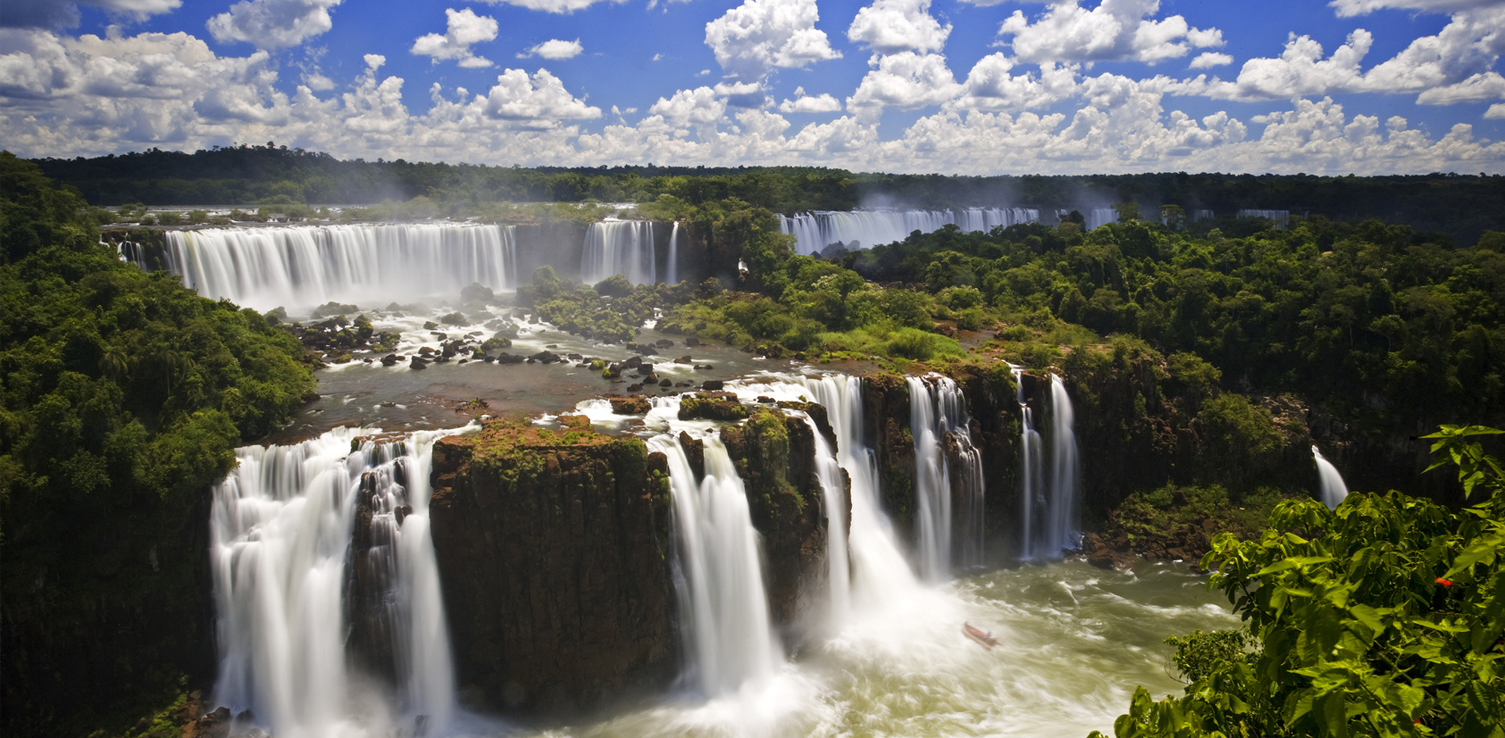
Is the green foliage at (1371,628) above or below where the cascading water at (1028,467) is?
above

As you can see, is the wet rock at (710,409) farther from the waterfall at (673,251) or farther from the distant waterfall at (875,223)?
the distant waterfall at (875,223)

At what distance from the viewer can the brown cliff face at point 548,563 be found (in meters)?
18.3

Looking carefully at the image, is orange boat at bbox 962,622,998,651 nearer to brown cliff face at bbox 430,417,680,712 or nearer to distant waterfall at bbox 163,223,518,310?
brown cliff face at bbox 430,417,680,712

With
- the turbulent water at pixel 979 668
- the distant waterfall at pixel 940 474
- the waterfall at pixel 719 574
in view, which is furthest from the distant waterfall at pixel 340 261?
the distant waterfall at pixel 940 474

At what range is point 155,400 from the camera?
2047 centimetres

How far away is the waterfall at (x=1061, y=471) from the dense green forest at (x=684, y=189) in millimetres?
32045

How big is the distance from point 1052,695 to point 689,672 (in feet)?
29.2

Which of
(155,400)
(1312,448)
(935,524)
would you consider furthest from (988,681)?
(155,400)

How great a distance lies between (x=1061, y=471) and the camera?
28.8 meters

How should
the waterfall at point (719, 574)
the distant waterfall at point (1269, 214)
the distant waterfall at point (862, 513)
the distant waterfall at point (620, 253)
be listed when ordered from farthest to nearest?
the distant waterfall at point (1269, 214) < the distant waterfall at point (620, 253) < the distant waterfall at point (862, 513) < the waterfall at point (719, 574)

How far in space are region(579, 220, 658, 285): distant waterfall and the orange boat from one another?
96.7ft

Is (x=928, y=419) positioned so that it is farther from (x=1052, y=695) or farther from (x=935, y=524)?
(x=1052, y=695)

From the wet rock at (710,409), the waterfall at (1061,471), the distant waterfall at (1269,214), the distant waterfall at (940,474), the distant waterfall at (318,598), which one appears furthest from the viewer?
the distant waterfall at (1269,214)

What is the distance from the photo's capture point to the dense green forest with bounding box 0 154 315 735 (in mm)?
16875
